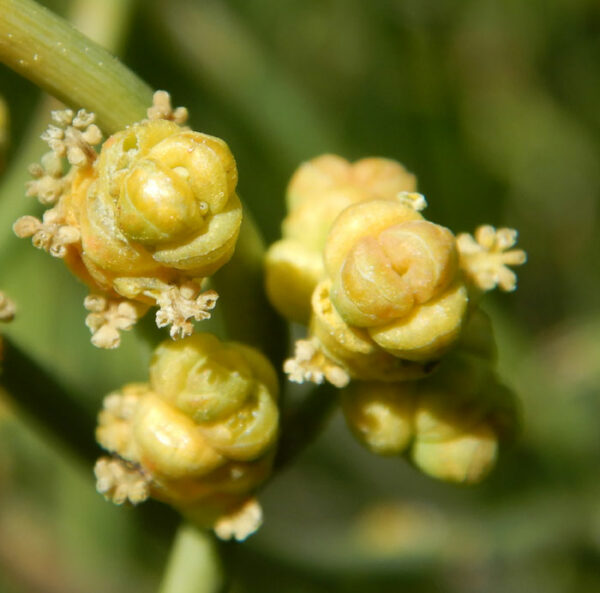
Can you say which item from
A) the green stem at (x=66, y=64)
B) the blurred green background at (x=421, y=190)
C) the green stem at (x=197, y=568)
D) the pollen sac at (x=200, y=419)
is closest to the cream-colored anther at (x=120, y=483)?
the pollen sac at (x=200, y=419)

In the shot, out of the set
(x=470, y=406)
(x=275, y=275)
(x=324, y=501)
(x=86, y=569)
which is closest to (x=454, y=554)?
(x=324, y=501)

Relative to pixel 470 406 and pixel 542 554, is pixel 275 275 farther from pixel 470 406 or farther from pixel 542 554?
pixel 542 554

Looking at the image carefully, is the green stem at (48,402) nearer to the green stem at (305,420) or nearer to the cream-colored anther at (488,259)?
the green stem at (305,420)

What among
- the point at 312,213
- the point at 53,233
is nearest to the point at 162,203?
the point at 53,233

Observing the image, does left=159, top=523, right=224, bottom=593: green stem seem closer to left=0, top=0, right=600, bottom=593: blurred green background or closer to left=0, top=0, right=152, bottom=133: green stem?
left=0, top=0, right=152, bottom=133: green stem

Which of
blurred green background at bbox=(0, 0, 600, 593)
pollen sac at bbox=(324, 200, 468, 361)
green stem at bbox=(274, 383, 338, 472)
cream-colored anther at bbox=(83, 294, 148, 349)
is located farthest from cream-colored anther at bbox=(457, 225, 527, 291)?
blurred green background at bbox=(0, 0, 600, 593)

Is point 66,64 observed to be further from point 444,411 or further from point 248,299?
point 444,411
